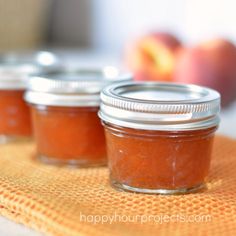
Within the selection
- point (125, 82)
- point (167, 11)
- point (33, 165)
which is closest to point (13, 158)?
point (33, 165)

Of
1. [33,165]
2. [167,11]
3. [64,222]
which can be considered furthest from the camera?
[167,11]

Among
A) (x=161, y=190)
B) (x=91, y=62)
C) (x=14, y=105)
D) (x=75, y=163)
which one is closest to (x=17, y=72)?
(x=14, y=105)

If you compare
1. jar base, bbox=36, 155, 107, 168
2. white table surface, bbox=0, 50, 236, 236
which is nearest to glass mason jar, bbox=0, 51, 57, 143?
jar base, bbox=36, 155, 107, 168

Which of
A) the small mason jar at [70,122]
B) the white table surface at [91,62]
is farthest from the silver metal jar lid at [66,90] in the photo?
the white table surface at [91,62]

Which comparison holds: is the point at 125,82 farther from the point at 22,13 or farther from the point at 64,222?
the point at 22,13

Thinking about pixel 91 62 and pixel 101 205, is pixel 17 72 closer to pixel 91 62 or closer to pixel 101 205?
pixel 101 205
